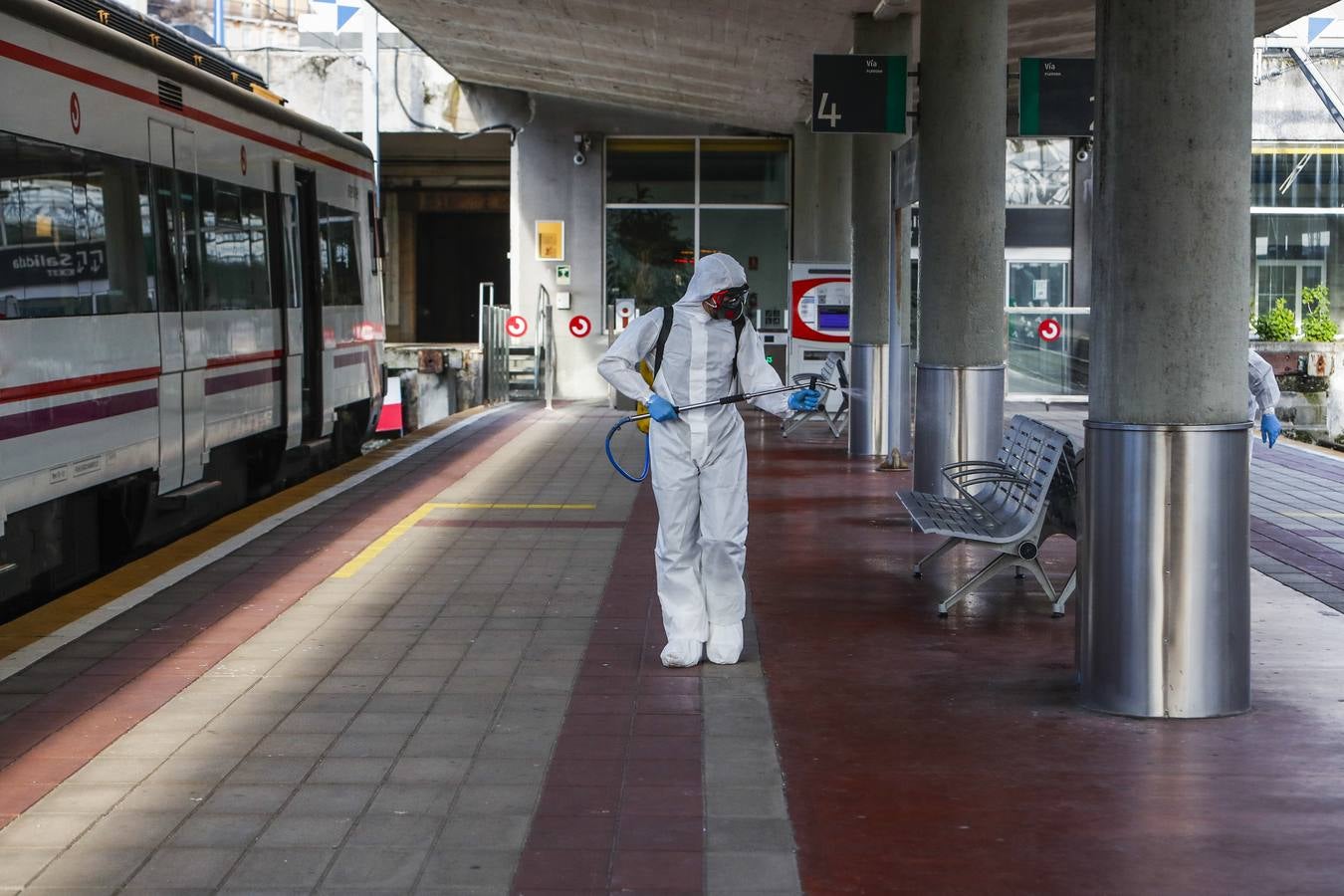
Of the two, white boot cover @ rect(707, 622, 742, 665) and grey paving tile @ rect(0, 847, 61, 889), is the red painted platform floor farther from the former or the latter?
grey paving tile @ rect(0, 847, 61, 889)

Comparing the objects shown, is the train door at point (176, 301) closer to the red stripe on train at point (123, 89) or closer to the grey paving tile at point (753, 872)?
the red stripe on train at point (123, 89)

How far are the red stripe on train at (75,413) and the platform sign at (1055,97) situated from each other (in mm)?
6820

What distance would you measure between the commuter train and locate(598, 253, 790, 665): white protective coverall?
307 centimetres

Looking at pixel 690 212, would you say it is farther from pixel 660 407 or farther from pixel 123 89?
pixel 660 407

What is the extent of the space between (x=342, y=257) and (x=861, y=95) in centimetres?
512

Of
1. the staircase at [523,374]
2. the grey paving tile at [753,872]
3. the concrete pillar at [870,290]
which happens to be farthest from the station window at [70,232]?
the staircase at [523,374]

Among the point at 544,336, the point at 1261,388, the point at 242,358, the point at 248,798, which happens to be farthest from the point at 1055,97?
the point at 544,336

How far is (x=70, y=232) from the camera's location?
8.73 m

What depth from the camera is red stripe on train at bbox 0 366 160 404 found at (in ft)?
26.0

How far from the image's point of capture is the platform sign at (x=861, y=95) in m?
13.2

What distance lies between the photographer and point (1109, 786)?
5.33 m

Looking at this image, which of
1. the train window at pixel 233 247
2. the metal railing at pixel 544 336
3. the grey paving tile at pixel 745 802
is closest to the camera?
the grey paving tile at pixel 745 802

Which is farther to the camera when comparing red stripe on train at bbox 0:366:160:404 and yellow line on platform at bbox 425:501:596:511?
yellow line on platform at bbox 425:501:596:511

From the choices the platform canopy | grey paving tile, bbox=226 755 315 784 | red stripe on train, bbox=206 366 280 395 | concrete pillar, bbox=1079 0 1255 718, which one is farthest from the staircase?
grey paving tile, bbox=226 755 315 784
